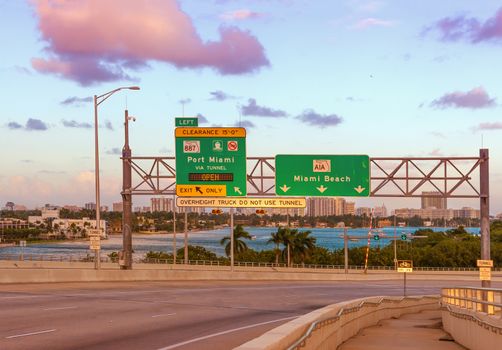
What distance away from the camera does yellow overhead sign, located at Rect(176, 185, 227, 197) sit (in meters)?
44.3

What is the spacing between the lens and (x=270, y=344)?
8.47m

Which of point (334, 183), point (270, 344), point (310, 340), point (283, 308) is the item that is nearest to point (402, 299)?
point (334, 183)

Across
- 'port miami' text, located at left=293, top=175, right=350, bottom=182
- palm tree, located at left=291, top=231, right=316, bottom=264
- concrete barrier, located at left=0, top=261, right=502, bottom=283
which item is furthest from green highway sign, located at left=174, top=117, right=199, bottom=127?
palm tree, located at left=291, top=231, right=316, bottom=264

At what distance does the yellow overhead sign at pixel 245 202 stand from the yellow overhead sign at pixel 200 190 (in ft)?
1.61

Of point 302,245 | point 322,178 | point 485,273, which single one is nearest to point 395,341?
point 485,273

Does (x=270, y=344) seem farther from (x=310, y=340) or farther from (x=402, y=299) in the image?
(x=402, y=299)

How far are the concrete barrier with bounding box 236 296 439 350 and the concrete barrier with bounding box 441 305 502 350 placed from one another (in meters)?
2.93

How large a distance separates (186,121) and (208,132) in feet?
4.50

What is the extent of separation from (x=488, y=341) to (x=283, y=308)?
645 inches

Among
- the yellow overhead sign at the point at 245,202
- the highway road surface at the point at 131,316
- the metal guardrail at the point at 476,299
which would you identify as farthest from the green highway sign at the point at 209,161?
the metal guardrail at the point at 476,299

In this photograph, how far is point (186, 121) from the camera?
44344mm

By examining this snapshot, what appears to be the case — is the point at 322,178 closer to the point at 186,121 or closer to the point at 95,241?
the point at 186,121

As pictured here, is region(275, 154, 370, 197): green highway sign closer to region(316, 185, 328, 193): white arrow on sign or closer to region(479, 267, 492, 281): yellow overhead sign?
region(316, 185, 328, 193): white arrow on sign

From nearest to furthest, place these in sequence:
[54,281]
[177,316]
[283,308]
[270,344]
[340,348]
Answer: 1. [270,344]
2. [340,348]
3. [177,316]
4. [283,308]
5. [54,281]
